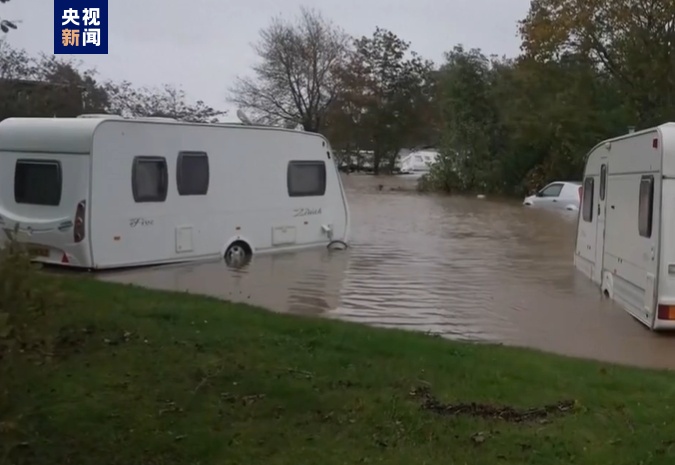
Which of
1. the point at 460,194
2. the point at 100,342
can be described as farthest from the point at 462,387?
the point at 460,194

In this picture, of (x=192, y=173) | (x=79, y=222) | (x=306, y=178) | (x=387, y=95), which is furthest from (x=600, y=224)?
(x=387, y=95)

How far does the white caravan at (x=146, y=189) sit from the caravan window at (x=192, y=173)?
17 millimetres

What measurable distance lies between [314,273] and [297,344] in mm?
7879

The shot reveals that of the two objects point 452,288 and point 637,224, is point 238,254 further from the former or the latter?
point 637,224

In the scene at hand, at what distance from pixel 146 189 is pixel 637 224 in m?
7.37

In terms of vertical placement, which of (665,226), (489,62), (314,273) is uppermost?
(489,62)

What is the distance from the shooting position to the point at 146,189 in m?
14.8

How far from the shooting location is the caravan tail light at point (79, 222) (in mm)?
13852

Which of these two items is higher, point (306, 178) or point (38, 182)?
point (306, 178)

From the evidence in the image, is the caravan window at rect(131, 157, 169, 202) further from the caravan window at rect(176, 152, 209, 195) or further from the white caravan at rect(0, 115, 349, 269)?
the caravan window at rect(176, 152, 209, 195)

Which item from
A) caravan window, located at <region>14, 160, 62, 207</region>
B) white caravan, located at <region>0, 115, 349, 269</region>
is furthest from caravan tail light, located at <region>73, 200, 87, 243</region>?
caravan window, located at <region>14, 160, 62, 207</region>

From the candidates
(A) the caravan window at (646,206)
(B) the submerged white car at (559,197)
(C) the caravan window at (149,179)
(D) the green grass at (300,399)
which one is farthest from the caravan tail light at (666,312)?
(B) the submerged white car at (559,197)

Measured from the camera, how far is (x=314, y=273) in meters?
15.6

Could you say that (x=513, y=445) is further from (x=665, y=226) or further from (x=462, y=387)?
(x=665, y=226)
